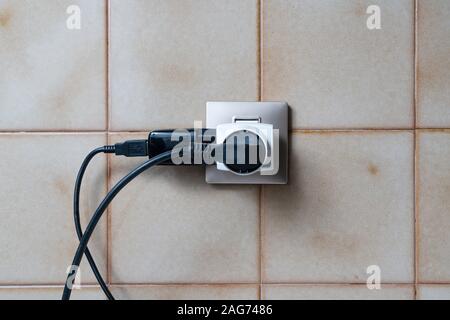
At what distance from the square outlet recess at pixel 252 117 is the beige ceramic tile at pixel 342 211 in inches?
0.8

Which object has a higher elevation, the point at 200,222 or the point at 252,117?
the point at 252,117

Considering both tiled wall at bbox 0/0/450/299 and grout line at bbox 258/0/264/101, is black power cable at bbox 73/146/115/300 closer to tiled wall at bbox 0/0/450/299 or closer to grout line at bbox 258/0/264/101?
tiled wall at bbox 0/0/450/299

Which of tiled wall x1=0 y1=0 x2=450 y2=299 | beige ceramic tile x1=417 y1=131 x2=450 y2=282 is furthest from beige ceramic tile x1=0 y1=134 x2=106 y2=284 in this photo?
beige ceramic tile x1=417 y1=131 x2=450 y2=282

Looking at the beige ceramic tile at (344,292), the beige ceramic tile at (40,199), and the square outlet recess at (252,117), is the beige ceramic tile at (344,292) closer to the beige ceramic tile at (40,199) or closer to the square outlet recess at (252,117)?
the square outlet recess at (252,117)

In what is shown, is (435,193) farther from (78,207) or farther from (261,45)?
(78,207)

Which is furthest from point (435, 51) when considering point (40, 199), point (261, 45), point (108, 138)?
point (40, 199)

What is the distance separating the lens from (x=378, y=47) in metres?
0.58

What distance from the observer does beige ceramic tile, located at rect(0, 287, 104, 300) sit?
23.3 inches

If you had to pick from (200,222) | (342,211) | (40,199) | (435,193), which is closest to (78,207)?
(40,199)

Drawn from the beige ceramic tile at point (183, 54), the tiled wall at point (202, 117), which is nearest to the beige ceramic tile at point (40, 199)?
the tiled wall at point (202, 117)

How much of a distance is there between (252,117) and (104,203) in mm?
237

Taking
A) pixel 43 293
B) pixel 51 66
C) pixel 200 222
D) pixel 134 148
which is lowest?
pixel 43 293

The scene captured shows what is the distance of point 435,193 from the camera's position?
0.58 m
